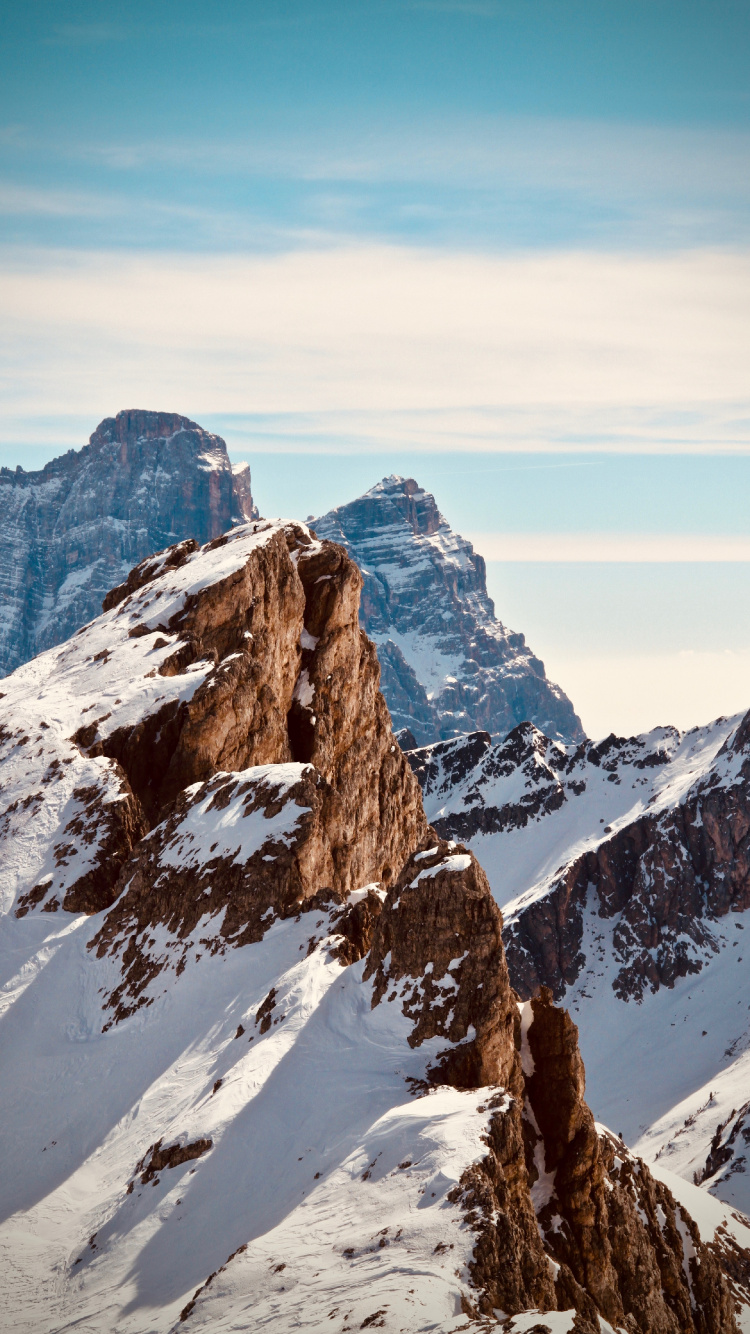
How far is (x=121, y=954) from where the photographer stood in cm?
6719

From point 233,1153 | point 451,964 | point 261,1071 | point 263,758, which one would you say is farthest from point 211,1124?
point 263,758

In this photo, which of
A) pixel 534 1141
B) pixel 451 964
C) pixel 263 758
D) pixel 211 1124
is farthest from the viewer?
pixel 263 758

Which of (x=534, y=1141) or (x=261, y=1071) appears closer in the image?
(x=534, y=1141)

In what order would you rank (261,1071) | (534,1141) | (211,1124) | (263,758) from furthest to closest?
(263,758), (261,1071), (211,1124), (534,1141)

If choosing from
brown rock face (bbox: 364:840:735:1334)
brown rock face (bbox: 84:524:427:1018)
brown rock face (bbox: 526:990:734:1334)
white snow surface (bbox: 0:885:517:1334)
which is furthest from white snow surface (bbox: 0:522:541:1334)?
brown rock face (bbox: 526:990:734:1334)

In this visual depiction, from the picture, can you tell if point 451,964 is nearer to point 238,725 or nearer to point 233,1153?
point 233,1153

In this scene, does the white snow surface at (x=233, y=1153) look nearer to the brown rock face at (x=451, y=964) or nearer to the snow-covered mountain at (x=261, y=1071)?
the snow-covered mountain at (x=261, y=1071)

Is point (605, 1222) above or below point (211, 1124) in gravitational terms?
below

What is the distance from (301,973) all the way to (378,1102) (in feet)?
38.6

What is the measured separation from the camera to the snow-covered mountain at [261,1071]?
3784 cm

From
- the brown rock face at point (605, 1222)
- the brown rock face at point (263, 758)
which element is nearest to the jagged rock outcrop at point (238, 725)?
the brown rock face at point (263, 758)

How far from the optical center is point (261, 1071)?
50.3 meters

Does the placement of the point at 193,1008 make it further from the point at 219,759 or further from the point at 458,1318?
the point at 458,1318

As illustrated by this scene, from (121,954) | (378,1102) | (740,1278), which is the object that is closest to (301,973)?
(378,1102)
